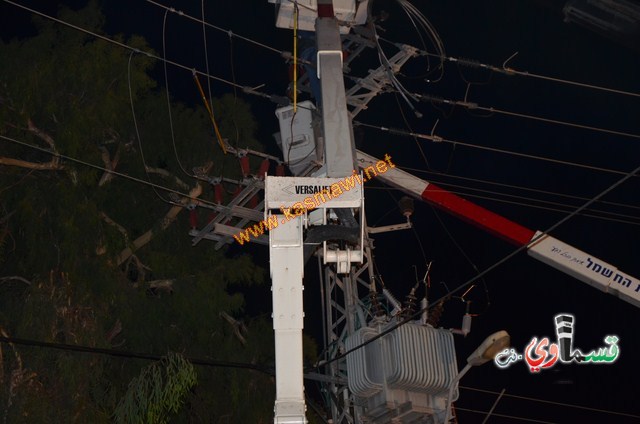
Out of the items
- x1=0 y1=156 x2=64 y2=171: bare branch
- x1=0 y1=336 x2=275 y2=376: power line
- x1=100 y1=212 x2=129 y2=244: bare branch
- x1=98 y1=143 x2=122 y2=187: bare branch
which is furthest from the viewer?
x1=98 y1=143 x2=122 y2=187: bare branch

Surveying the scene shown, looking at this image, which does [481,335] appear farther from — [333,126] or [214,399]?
[333,126]

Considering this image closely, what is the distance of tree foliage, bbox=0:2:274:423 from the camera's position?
556 inches

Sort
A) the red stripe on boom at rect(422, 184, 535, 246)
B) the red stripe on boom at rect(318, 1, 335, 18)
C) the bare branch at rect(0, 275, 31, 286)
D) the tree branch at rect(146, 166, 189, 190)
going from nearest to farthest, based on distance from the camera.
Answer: the red stripe on boom at rect(318, 1, 335, 18) < the bare branch at rect(0, 275, 31, 286) < the tree branch at rect(146, 166, 189, 190) < the red stripe on boom at rect(422, 184, 535, 246)

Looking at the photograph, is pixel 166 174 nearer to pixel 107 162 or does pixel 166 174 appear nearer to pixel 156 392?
pixel 107 162

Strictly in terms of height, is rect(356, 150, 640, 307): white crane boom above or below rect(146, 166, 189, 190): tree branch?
below

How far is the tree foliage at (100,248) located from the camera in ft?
46.3

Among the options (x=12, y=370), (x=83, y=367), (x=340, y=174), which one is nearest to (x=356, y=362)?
(x=83, y=367)

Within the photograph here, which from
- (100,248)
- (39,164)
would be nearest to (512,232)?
(100,248)

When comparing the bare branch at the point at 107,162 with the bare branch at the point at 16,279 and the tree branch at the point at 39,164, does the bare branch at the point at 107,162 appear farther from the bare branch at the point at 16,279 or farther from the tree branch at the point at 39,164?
the bare branch at the point at 16,279

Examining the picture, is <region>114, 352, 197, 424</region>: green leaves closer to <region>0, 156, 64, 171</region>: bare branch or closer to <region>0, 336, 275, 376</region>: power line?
<region>0, 336, 275, 376</region>: power line

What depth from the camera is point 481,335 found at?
27.1 m

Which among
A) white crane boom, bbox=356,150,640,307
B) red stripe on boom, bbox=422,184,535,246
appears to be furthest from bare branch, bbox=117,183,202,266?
red stripe on boom, bbox=422,184,535,246

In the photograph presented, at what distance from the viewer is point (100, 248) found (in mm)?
16062

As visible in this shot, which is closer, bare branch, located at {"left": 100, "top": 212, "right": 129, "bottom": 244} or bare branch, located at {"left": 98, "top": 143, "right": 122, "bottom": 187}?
bare branch, located at {"left": 100, "top": 212, "right": 129, "bottom": 244}
